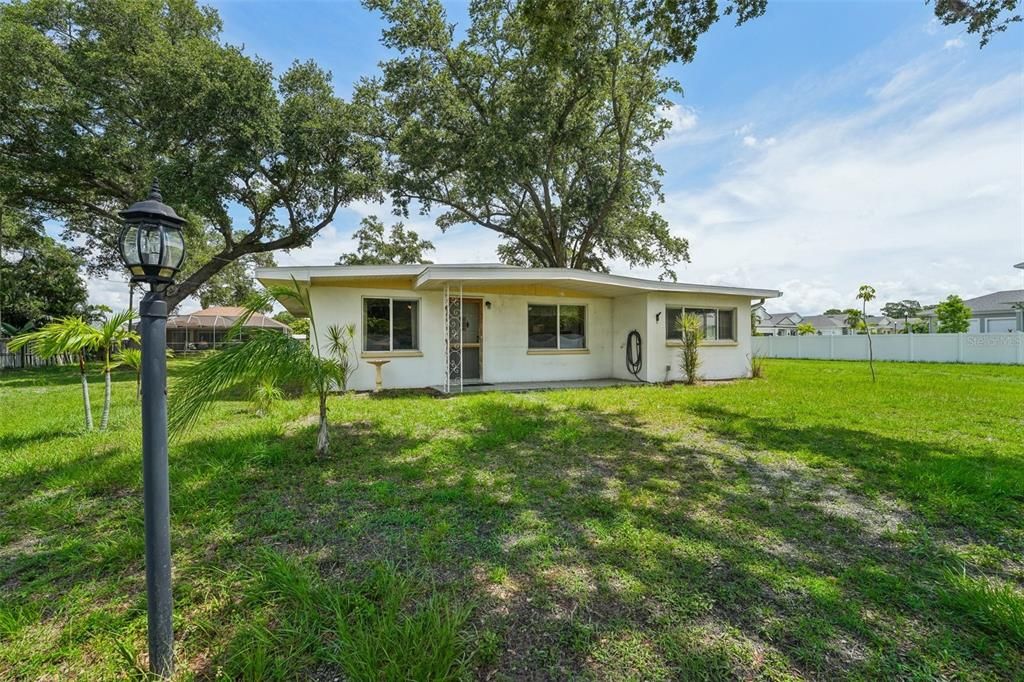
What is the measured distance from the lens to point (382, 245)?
82.9 feet

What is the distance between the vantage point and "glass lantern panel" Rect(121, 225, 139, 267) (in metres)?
1.68

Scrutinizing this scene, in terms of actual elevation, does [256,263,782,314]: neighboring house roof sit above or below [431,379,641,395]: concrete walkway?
above

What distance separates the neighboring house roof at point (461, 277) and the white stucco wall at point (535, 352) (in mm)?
416

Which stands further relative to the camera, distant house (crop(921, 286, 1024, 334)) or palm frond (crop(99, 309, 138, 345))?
distant house (crop(921, 286, 1024, 334))

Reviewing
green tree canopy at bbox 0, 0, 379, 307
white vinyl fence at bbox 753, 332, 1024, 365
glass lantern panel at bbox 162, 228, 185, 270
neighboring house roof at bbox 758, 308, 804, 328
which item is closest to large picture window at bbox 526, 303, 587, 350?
green tree canopy at bbox 0, 0, 379, 307

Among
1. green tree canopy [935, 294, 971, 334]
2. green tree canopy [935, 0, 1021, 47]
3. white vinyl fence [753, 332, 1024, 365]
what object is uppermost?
green tree canopy [935, 0, 1021, 47]

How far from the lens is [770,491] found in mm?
3762

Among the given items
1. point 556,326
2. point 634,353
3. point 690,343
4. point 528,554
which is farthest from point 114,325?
point 690,343

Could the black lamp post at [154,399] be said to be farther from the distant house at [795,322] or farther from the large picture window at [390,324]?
the distant house at [795,322]

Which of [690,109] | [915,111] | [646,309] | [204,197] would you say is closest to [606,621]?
[646,309]

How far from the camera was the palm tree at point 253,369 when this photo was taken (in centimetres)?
308

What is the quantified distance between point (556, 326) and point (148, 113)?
13.1 m

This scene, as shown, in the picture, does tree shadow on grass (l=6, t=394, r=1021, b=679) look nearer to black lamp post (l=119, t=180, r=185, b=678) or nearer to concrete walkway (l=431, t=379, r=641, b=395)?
black lamp post (l=119, t=180, r=185, b=678)

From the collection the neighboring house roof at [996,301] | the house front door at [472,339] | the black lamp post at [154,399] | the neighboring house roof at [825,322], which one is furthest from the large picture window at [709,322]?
the neighboring house roof at [825,322]
